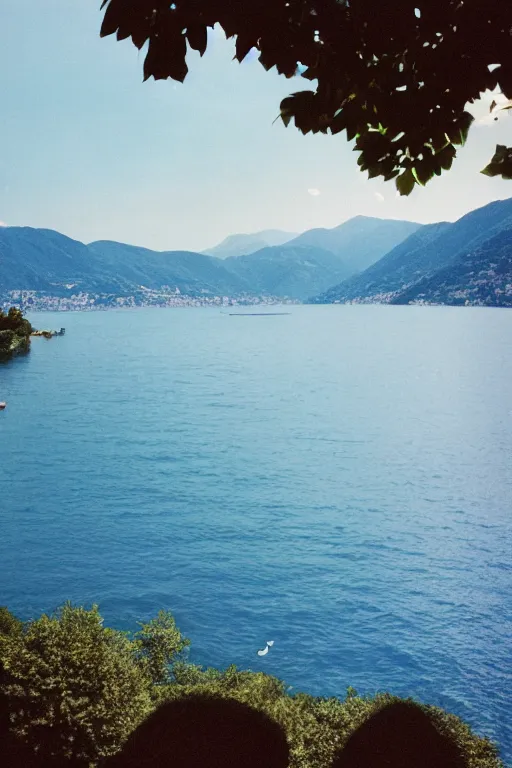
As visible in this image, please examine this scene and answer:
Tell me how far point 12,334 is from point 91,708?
126 meters

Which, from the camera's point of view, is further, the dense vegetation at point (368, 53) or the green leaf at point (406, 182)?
the green leaf at point (406, 182)

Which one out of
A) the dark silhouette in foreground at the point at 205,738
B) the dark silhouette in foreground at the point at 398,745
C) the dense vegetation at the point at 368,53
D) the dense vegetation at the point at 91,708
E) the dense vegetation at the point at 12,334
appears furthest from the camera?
the dense vegetation at the point at 12,334

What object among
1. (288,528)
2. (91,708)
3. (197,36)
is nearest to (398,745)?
(91,708)

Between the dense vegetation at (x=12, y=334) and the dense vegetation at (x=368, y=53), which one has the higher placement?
the dense vegetation at (x=368, y=53)

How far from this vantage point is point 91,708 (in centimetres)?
1414

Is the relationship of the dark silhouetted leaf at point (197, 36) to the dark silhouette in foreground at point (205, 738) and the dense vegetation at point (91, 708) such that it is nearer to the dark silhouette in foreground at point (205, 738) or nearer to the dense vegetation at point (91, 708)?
the dense vegetation at point (91, 708)

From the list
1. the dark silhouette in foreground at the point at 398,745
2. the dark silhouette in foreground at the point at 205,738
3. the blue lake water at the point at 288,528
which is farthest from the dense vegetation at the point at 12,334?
the dark silhouette in foreground at the point at 398,745

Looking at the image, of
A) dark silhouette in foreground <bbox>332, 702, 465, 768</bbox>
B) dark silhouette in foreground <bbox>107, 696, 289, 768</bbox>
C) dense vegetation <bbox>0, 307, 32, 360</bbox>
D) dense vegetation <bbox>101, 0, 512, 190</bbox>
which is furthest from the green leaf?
dense vegetation <bbox>0, 307, 32, 360</bbox>

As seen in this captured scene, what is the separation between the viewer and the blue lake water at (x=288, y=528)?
2908 centimetres

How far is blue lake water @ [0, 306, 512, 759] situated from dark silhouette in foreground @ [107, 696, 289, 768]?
11.1 m

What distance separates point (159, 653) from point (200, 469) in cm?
3577

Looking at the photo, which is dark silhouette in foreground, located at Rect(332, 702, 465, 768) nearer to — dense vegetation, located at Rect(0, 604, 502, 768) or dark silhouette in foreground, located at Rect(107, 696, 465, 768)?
dark silhouette in foreground, located at Rect(107, 696, 465, 768)

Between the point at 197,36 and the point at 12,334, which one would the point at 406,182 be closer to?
the point at 197,36

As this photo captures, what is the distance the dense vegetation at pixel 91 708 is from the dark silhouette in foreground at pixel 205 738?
0.33m
